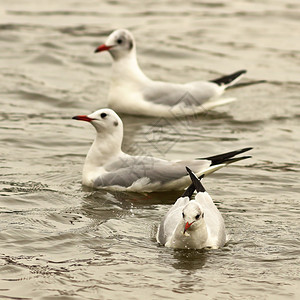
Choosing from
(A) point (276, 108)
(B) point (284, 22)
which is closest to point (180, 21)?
(B) point (284, 22)

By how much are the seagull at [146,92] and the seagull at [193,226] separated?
17.5ft

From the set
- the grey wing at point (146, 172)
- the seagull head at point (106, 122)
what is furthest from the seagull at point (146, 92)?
the grey wing at point (146, 172)

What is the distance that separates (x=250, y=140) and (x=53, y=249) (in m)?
5.52

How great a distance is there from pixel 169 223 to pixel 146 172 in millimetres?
1900

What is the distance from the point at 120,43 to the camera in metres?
15.3

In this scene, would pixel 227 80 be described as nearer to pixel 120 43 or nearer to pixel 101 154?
pixel 120 43

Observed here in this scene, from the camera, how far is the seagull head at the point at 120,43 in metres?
15.3

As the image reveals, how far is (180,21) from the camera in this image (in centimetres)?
2144

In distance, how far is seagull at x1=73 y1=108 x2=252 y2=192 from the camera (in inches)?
439

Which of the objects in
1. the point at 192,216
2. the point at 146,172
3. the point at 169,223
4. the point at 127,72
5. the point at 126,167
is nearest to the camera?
the point at 192,216

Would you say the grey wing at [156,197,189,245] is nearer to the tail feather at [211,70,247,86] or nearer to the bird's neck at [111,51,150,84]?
the bird's neck at [111,51,150,84]

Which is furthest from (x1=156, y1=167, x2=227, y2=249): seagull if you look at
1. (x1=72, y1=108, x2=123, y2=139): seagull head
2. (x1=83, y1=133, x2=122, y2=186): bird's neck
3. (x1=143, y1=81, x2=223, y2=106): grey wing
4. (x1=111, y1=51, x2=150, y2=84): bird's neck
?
(x1=111, y1=51, x2=150, y2=84): bird's neck

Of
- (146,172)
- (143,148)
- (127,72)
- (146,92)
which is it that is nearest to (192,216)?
(146,172)

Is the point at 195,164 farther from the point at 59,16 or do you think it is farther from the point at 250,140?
the point at 59,16
